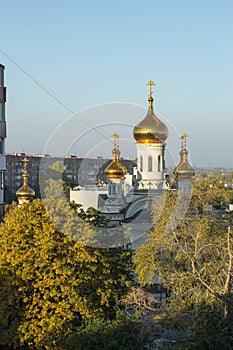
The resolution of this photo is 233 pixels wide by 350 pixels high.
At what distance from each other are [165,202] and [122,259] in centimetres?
458

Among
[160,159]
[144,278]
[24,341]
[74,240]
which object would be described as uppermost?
[160,159]

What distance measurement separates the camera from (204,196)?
27.9 m

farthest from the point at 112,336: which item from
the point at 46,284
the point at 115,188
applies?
the point at 115,188

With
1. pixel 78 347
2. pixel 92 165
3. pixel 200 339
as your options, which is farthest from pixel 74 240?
pixel 92 165

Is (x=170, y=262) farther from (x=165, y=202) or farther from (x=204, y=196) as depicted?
(x=204, y=196)

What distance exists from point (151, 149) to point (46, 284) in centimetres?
1550

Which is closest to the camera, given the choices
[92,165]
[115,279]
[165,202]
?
[115,279]

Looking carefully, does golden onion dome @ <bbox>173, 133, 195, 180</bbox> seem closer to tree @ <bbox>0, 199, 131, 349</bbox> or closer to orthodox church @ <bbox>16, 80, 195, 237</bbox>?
orthodox church @ <bbox>16, 80, 195, 237</bbox>

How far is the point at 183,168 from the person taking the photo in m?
32.4

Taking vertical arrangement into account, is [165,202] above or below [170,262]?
above

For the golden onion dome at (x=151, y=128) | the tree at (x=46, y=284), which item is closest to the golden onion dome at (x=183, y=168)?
the golden onion dome at (x=151, y=128)

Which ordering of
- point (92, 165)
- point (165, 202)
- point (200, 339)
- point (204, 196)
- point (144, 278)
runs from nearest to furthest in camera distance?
point (200, 339) → point (144, 278) → point (165, 202) → point (204, 196) → point (92, 165)

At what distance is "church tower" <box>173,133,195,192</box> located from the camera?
3191 centimetres

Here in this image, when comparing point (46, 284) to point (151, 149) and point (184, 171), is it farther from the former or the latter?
point (184, 171)
